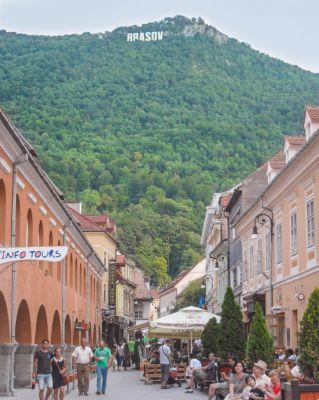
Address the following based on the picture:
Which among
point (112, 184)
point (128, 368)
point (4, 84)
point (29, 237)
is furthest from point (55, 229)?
point (4, 84)

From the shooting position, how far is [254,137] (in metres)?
120

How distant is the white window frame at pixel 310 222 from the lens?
22.3m

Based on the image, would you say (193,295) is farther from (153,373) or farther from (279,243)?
(279,243)

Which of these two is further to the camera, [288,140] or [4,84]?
[4,84]

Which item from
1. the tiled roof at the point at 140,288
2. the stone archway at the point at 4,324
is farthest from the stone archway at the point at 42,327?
the tiled roof at the point at 140,288

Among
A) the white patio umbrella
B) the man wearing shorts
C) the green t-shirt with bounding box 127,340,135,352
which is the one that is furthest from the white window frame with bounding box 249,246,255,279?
the man wearing shorts

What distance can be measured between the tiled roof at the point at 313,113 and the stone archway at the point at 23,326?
10.4 meters

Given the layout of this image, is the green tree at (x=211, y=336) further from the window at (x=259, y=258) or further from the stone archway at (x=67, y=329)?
the stone archway at (x=67, y=329)

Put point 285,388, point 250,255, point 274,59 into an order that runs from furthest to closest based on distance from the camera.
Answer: point 274,59 < point 250,255 < point 285,388

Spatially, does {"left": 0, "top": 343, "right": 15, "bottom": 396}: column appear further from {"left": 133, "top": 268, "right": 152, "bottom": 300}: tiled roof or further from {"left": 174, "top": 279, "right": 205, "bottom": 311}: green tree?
{"left": 133, "top": 268, "right": 152, "bottom": 300}: tiled roof

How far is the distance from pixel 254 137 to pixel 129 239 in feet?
83.7

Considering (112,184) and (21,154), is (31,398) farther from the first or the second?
(112,184)

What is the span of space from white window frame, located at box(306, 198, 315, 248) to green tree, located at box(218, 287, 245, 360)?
3.01 m

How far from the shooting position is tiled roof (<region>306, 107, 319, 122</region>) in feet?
74.4
